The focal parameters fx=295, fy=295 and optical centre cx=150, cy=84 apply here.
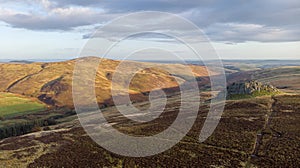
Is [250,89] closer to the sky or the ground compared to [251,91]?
closer to the sky

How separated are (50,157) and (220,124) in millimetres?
41505

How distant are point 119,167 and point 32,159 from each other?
19.2 m

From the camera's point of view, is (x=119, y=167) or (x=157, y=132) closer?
(x=119, y=167)

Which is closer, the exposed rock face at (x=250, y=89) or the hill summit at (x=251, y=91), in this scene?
the hill summit at (x=251, y=91)

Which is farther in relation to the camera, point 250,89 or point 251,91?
point 250,89

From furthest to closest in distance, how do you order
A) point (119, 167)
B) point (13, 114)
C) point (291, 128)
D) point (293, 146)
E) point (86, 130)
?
point (13, 114)
point (86, 130)
point (291, 128)
point (293, 146)
point (119, 167)

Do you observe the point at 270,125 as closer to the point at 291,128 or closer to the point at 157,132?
the point at 291,128

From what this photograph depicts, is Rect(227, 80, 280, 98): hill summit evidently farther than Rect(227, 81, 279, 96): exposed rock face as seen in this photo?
No

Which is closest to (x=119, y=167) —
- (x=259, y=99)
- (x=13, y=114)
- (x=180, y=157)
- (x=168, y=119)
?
(x=180, y=157)

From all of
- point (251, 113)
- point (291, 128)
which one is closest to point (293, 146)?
point (291, 128)

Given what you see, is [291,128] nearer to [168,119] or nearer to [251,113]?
[251,113]

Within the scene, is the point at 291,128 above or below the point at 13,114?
above

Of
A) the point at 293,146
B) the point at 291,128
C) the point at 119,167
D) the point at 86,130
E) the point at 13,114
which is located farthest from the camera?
the point at 13,114

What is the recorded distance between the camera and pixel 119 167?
51625mm
